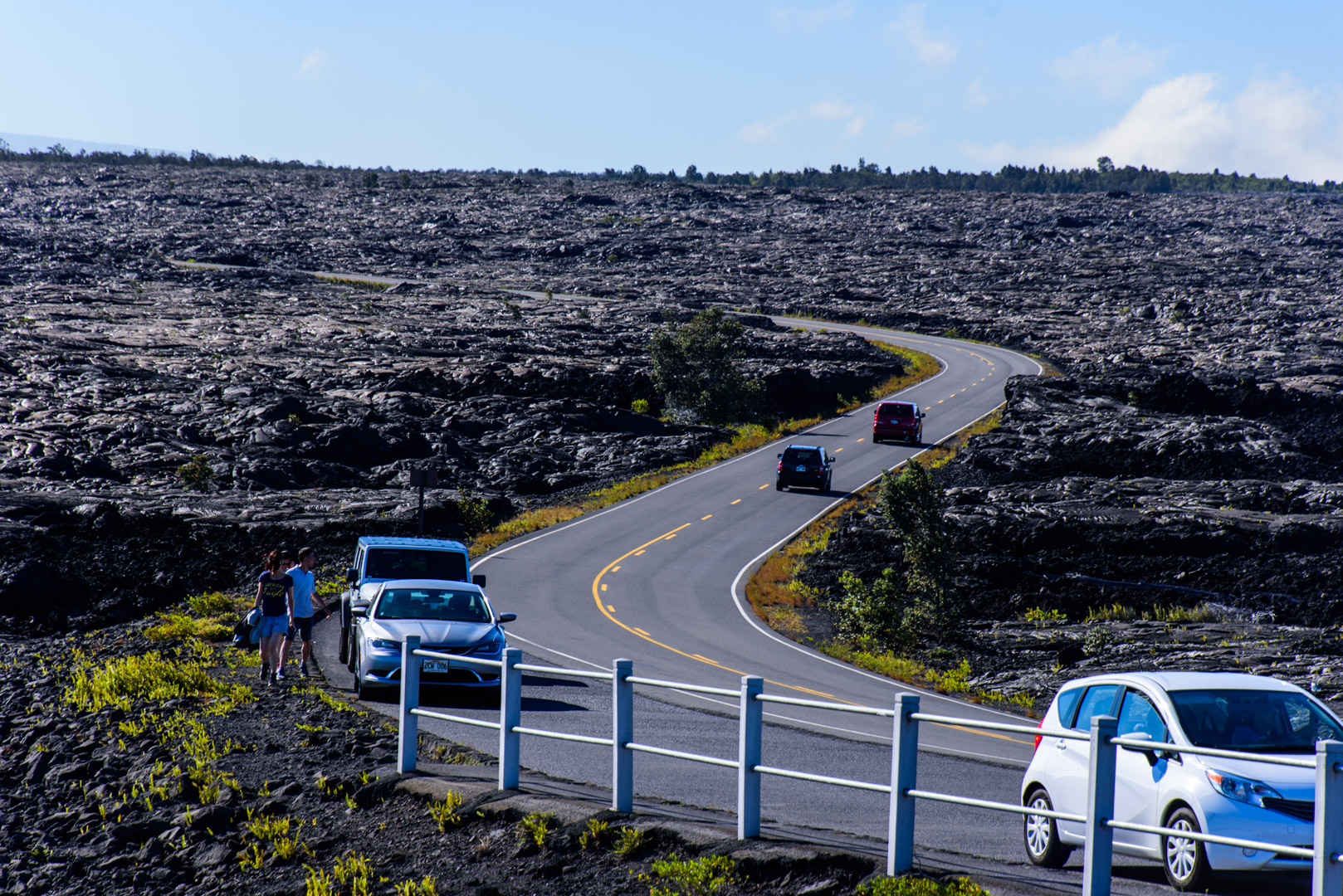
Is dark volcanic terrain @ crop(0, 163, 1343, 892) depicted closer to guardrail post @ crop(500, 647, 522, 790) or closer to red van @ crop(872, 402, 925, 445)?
guardrail post @ crop(500, 647, 522, 790)

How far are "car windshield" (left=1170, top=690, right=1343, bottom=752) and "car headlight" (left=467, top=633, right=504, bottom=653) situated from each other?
10.3 meters

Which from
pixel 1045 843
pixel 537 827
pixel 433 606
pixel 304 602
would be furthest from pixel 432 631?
pixel 1045 843

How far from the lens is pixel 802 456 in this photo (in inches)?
1838

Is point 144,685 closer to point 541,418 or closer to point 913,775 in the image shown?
point 913,775

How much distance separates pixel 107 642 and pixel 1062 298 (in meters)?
97.7

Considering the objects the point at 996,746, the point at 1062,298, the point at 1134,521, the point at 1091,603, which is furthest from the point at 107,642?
the point at 1062,298

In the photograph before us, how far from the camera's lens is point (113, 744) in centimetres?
1534

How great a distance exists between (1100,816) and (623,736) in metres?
4.10

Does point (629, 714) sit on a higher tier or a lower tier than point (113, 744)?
higher

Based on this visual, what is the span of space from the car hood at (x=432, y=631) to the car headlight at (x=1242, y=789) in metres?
11.1

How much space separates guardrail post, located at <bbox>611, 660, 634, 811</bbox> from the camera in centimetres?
909

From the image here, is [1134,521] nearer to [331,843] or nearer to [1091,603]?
[1091,603]

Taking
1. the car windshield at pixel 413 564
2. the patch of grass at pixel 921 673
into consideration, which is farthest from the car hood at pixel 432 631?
the patch of grass at pixel 921 673

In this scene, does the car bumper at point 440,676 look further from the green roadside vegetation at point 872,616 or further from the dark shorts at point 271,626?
the green roadside vegetation at point 872,616
